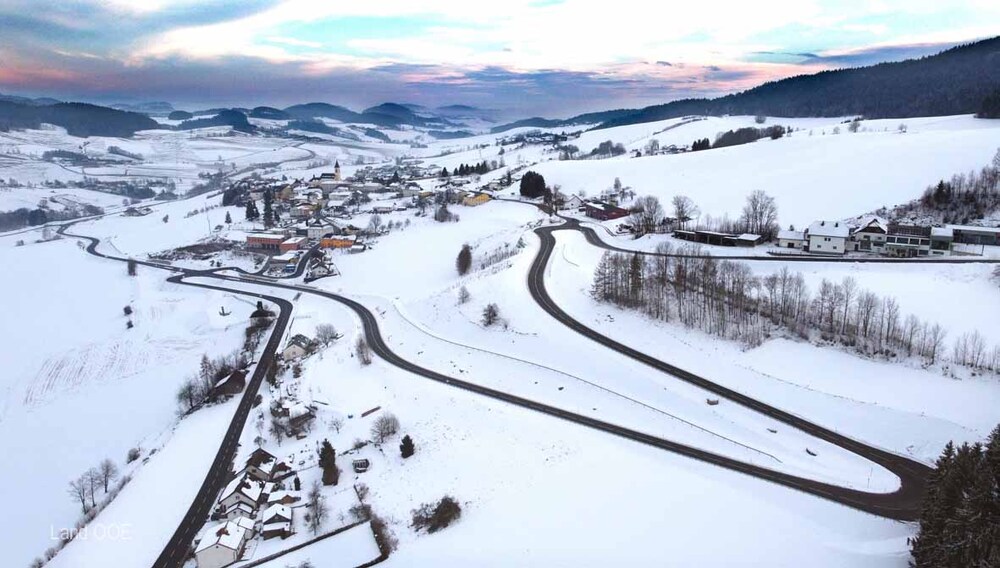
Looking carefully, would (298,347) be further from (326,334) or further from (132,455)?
(132,455)

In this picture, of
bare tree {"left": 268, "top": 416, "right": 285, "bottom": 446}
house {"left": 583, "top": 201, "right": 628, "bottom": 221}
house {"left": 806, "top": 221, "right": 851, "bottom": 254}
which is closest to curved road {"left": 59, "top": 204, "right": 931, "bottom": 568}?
bare tree {"left": 268, "top": 416, "right": 285, "bottom": 446}

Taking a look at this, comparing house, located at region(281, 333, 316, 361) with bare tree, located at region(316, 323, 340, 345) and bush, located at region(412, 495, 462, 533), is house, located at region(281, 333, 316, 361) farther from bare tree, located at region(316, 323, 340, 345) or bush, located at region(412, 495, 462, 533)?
bush, located at region(412, 495, 462, 533)

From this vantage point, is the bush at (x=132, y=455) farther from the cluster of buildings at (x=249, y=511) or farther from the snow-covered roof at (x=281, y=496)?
the snow-covered roof at (x=281, y=496)

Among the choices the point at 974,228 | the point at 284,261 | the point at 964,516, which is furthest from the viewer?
the point at 284,261

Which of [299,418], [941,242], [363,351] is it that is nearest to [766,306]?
[941,242]

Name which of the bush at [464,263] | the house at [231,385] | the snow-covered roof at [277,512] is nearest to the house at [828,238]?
the bush at [464,263]

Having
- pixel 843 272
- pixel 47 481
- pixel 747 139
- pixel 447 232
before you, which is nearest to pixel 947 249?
pixel 843 272
